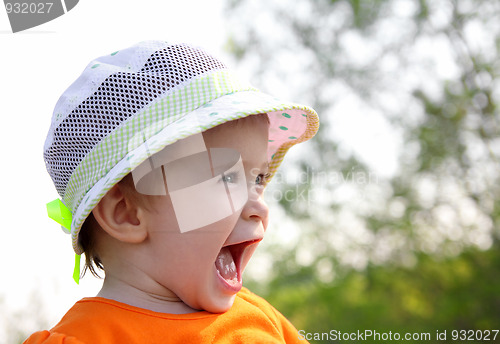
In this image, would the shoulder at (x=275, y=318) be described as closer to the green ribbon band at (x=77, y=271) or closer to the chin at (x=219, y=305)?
the chin at (x=219, y=305)

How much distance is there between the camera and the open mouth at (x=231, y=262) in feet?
3.31

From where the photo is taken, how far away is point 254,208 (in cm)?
100

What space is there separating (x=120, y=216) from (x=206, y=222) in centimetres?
17

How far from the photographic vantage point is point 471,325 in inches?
145

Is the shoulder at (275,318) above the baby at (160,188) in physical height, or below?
below

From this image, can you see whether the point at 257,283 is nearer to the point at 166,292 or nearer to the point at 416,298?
the point at 416,298

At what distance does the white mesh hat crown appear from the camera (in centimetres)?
91

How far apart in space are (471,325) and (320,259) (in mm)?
1253

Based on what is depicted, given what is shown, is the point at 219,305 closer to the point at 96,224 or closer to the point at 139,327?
the point at 139,327

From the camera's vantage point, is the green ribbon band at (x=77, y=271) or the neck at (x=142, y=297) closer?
the neck at (x=142, y=297)

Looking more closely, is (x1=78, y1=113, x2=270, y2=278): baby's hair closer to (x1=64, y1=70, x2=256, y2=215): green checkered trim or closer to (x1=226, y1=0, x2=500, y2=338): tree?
(x1=64, y1=70, x2=256, y2=215): green checkered trim

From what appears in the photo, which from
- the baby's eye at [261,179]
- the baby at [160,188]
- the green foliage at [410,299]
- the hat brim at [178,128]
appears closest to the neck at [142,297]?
the baby at [160,188]

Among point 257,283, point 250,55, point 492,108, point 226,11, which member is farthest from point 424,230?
point 226,11

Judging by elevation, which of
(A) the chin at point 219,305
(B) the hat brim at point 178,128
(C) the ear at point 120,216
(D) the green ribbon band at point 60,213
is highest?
(B) the hat brim at point 178,128
